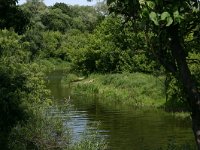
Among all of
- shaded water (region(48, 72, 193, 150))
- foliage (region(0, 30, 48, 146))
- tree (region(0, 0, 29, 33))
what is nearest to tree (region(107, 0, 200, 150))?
foliage (region(0, 30, 48, 146))

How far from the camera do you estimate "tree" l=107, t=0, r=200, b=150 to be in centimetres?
412

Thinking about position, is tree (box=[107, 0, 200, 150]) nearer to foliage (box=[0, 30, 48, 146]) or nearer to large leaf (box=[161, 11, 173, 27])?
large leaf (box=[161, 11, 173, 27])

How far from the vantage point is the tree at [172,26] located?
13.5 feet

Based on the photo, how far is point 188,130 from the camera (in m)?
25.9

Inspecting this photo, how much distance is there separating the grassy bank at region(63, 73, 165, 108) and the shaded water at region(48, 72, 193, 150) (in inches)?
83.8

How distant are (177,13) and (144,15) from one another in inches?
14.0

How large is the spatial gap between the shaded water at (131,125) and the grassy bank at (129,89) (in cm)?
213

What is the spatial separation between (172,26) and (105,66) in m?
49.5

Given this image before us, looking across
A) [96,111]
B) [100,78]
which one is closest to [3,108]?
[96,111]

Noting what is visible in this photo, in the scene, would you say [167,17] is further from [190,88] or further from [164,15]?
[190,88]

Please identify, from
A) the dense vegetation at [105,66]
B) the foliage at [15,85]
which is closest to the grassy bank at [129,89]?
the dense vegetation at [105,66]

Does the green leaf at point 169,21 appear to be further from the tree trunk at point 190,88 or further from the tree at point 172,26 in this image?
the tree trunk at point 190,88

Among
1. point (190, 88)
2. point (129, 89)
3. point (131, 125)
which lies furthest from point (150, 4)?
point (129, 89)

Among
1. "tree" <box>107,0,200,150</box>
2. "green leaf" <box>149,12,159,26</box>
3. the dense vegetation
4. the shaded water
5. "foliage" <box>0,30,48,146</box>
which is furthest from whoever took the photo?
the shaded water
